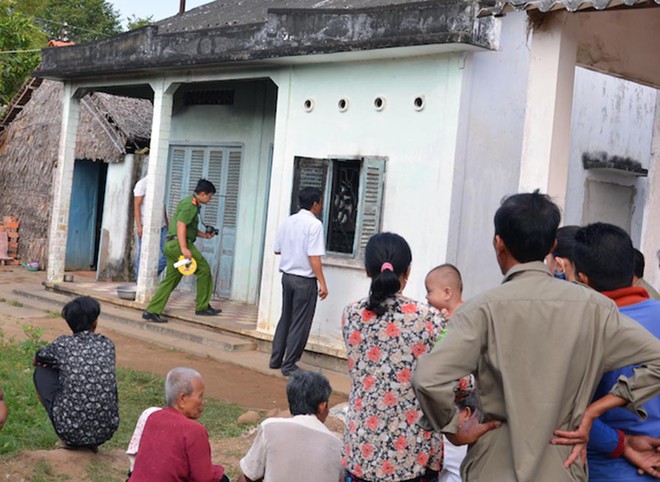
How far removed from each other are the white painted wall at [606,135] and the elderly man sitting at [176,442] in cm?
754

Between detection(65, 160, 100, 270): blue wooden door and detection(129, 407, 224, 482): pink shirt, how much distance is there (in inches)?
542

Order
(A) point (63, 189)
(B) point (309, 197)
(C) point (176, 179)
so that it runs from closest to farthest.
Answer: (B) point (309, 197) < (A) point (63, 189) < (C) point (176, 179)

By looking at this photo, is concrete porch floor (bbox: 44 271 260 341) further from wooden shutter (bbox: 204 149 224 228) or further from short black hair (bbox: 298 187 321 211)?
short black hair (bbox: 298 187 321 211)

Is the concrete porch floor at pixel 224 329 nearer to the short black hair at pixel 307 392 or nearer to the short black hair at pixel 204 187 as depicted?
the short black hair at pixel 204 187

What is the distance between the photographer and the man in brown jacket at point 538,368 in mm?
2949

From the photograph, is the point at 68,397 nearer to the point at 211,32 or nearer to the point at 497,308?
the point at 497,308

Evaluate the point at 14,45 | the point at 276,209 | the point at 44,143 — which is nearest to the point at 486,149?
the point at 276,209

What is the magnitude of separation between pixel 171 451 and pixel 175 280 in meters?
7.31

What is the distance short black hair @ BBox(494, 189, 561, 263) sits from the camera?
10.1 feet

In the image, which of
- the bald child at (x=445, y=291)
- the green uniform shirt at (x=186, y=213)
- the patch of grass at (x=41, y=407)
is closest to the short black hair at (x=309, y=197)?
the patch of grass at (x=41, y=407)

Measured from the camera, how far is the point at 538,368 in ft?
9.72

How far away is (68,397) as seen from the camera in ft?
19.5

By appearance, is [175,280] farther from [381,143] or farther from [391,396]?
[391,396]

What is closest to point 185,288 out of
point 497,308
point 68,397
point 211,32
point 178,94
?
point 178,94
